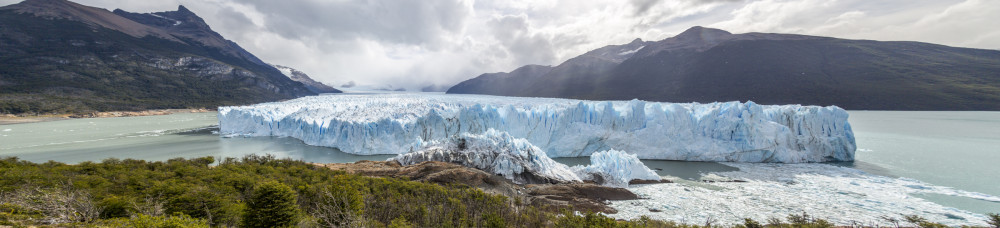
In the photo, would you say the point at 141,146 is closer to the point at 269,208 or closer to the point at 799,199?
the point at 269,208

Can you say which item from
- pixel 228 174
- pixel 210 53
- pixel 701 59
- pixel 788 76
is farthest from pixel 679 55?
pixel 210 53

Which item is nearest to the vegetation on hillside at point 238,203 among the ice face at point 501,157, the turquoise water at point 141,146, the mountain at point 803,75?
the ice face at point 501,157

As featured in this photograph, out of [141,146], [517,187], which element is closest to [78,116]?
[141,146]

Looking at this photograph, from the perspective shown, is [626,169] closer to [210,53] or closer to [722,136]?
[722,136]

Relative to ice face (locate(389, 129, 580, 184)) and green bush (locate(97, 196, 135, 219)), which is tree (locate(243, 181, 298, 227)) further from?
ice face (locate(389, 129, 580, 184))

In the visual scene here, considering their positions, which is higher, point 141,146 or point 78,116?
point 78,116

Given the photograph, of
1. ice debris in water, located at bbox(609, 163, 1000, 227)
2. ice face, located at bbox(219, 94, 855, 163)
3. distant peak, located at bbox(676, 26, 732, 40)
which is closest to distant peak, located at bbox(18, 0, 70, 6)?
ice face, located at bbox(219, 94, 855, 163)

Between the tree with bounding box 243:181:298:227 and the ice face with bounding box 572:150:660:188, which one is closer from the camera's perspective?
the tree with bounding box 243:181:298:227
